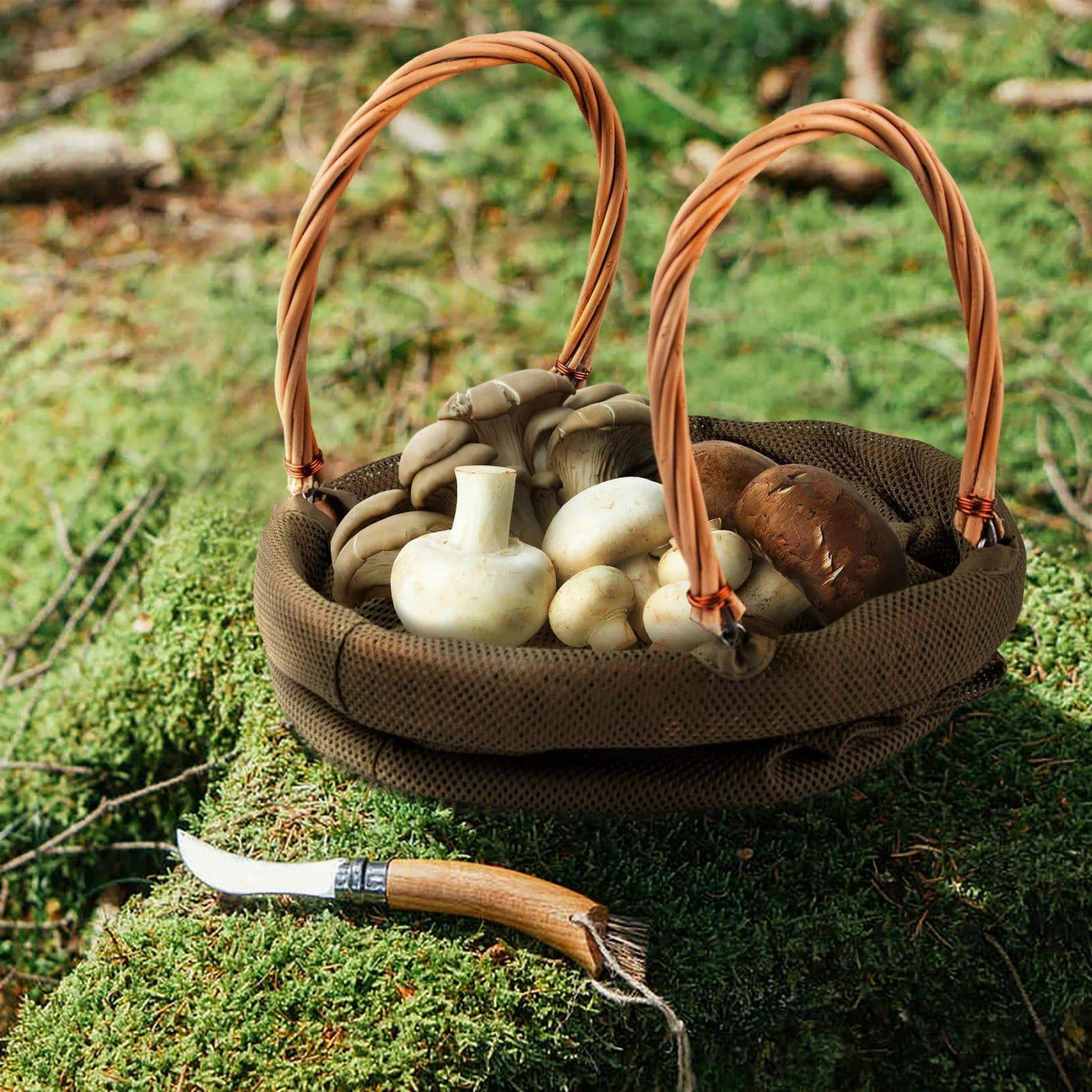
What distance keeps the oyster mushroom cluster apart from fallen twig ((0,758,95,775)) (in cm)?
120

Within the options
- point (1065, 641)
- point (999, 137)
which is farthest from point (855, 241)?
point (1065, 641)

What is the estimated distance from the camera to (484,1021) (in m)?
2.05

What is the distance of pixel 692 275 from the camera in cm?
191

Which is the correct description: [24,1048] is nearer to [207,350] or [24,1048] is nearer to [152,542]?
[152,542]

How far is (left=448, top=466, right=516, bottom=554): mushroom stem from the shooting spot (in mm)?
2195

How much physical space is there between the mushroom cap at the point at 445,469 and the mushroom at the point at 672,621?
18.4 inches

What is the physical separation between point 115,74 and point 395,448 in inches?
159

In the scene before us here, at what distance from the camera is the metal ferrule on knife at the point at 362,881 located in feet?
7.12

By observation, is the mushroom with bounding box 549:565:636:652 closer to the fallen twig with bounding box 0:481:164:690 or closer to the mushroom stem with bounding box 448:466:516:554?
the mushroom stem with bounding box 448:466:516:554

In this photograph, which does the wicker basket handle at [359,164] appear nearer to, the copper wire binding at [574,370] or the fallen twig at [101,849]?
the copper wire binding at [574,370]

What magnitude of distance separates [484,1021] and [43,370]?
12.6 ft

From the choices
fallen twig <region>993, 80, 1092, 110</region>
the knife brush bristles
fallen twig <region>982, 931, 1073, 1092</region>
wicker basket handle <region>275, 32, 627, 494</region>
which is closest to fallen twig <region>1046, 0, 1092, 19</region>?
fallen twig <region>993, 80, 1092, 110</region>

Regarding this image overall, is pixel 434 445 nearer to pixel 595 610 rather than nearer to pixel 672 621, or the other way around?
pixel 595 610

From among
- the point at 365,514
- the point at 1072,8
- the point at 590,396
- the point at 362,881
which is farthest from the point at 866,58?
the point at 362,881
